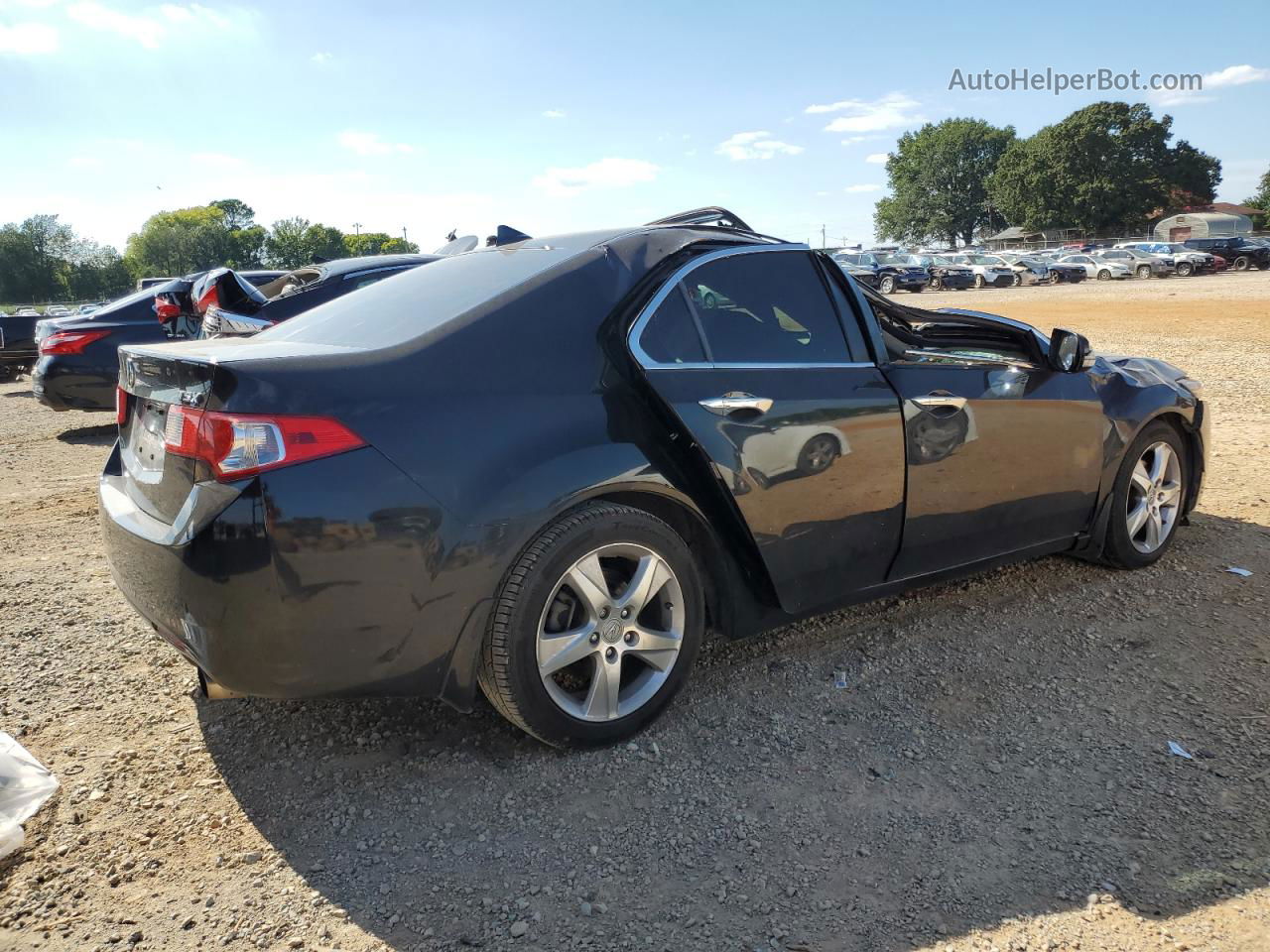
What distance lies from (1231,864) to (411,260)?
265 inches

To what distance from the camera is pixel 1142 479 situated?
4.62 m

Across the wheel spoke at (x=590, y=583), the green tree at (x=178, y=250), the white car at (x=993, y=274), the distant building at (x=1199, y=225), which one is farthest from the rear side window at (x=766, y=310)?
the green tree at (x=178, y=250)

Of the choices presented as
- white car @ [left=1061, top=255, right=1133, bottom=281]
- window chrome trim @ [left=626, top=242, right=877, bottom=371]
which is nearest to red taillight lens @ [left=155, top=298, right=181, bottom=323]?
window chrome trim @ [left=626, top=242, right=877, bottom=371]

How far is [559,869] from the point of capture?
2510mm

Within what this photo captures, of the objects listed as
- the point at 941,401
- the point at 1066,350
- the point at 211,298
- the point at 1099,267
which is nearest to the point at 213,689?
the point at 941,401

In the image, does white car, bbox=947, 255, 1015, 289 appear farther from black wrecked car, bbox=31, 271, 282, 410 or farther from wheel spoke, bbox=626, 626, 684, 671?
wheel spoke, bbox=626, 626, 684, 671

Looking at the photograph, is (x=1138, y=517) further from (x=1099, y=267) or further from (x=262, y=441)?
(x=1099, y=267)

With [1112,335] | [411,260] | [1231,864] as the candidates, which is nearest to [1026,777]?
[1231,864]

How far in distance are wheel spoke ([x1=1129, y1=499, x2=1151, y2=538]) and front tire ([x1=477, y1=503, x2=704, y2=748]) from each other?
2.57 meters

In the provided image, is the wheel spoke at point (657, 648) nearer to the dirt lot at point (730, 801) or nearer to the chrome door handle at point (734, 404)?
the dirt lot at point (730, 801)

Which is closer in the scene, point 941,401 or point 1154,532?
point 941,401

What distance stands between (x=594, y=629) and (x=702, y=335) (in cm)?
106

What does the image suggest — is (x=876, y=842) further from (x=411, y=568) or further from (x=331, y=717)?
(x=331, y=717)

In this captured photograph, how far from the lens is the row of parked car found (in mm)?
41531
